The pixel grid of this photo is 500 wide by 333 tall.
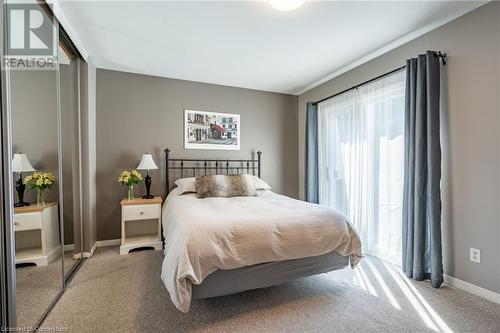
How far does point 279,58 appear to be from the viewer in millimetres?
2918

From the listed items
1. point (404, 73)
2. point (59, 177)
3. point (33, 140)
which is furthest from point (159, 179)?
point (404, 73)

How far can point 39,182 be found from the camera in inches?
67.6

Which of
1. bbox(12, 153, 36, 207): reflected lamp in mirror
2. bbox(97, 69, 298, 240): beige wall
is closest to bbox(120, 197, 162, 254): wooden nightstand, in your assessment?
bbox(97, 69, 298, 240): beige wall

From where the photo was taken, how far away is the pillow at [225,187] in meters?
2.95

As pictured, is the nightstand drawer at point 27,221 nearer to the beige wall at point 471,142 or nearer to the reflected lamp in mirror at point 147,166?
the reflected lamp in mirror at point 147,166

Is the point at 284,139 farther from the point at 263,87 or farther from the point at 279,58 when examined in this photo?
the point at 279,58

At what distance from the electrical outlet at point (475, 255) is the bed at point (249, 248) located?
3.19 ft

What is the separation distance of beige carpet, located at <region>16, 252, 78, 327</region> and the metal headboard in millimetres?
1734

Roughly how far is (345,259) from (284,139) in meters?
2.63

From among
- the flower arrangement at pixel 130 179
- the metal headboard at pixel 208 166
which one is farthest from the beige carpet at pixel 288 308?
the metal headboard at pixel 208 166

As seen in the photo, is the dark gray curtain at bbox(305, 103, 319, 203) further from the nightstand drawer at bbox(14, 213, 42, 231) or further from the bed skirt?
the nightstand drawer at bbox(14, 213, 42, 231)

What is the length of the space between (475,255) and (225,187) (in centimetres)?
259

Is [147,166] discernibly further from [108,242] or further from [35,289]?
[35,289]

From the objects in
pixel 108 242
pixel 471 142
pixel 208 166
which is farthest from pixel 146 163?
pixel 471 142
